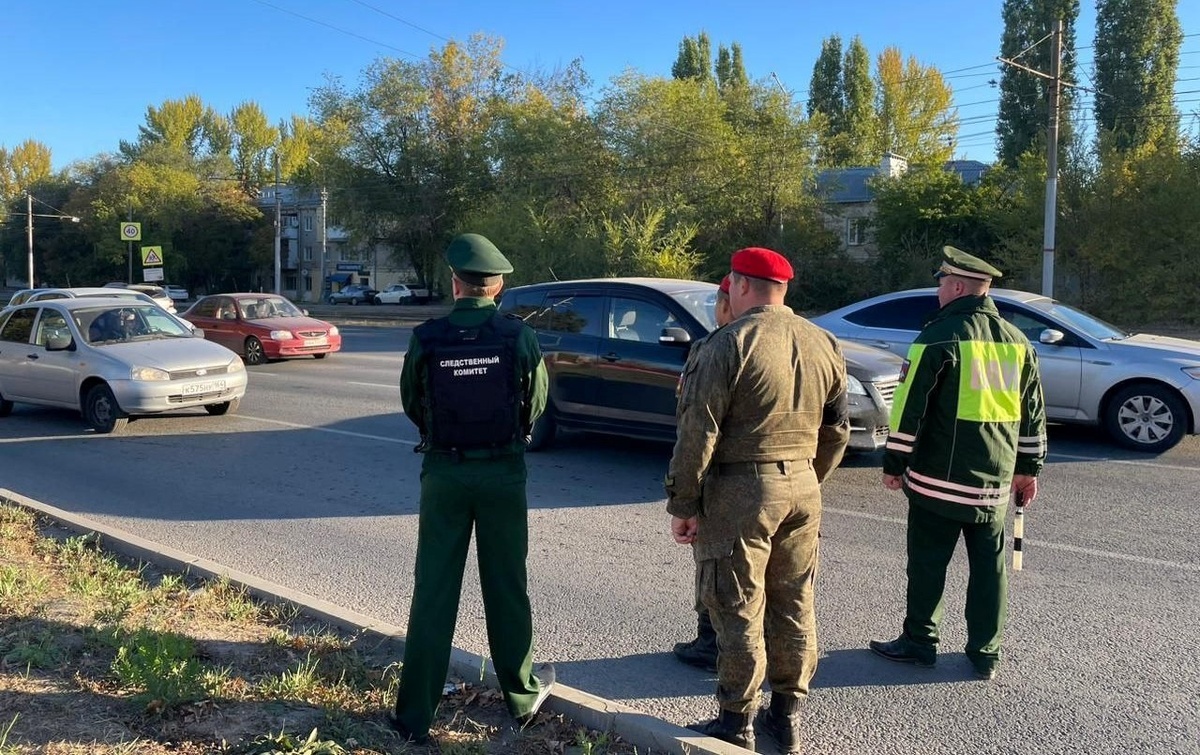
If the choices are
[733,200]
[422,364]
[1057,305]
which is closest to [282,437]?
[422,364]

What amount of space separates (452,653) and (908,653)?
6.98ft

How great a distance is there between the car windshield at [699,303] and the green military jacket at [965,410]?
426 cm

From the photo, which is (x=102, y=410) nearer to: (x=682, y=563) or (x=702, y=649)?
(x=682, y=563)

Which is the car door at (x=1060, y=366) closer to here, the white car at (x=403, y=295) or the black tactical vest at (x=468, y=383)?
the black tactical vest at (x=468, y=383)

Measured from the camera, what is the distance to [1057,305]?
33.4 ft

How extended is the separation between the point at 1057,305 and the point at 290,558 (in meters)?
8.27

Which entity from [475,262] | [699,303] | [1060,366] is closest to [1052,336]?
[1060,366]

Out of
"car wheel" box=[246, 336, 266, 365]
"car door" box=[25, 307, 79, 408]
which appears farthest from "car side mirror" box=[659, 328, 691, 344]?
"car wheel" box=[246, 336, 266, 365]

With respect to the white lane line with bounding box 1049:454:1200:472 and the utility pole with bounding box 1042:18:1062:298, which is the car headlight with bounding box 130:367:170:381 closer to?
the white lane line with bounding box 1049:454:1200:472

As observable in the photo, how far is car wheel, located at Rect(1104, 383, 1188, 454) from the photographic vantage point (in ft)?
29.6

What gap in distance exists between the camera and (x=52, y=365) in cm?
1163

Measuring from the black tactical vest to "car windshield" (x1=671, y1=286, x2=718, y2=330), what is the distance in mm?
5086

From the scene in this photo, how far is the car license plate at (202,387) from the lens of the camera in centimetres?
1130

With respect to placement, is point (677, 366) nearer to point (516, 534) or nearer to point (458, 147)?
point (516, 534)
